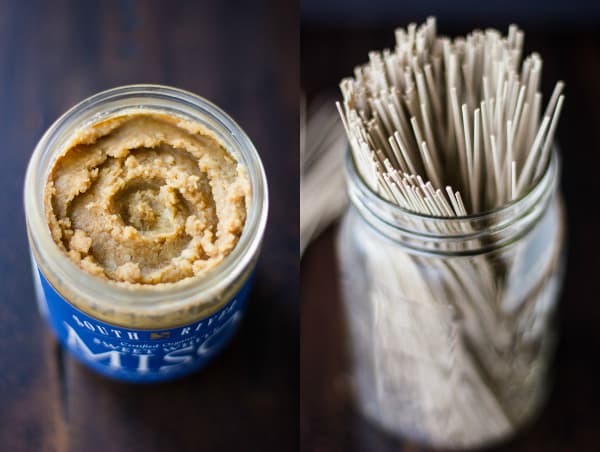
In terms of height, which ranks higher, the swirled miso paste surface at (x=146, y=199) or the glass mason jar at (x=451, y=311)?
the swirled miso paste surface at (x=146, y=199)

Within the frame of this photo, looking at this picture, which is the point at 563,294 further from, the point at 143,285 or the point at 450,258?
the point at 143,285

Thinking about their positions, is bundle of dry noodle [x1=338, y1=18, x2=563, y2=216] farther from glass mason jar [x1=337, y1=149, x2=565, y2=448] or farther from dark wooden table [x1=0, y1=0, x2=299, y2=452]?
dark wooden table [x1=0, y1=0, x2=299, y2=452]

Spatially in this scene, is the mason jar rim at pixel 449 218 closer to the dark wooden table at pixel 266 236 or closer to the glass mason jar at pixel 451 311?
the glass mason jar at pixel 451 311

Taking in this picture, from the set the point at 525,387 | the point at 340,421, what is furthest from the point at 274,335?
the point at 525,387

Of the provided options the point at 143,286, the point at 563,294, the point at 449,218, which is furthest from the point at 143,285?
the point at 563,294

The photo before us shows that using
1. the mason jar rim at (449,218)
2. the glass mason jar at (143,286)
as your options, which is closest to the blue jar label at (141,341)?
the glass mason jar at (143,286)

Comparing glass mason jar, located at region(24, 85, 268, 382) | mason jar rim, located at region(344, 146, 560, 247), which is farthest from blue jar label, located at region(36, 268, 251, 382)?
mason jar rim, located at region(344, 146, 560, 247)
